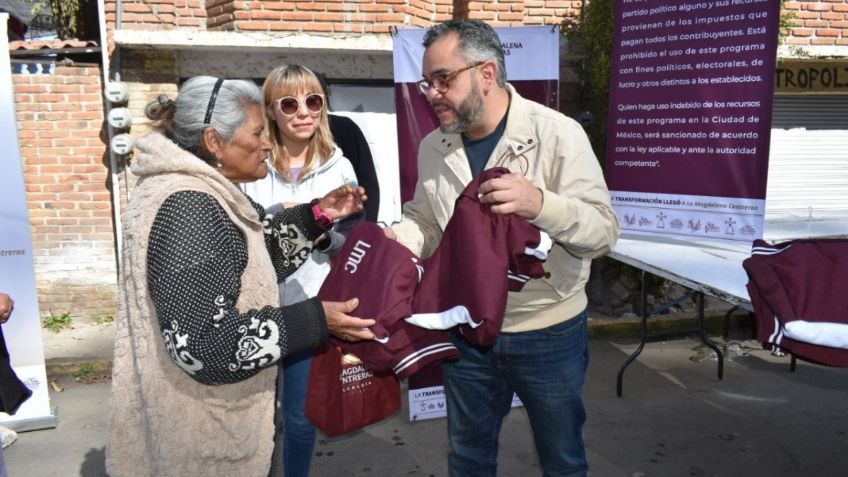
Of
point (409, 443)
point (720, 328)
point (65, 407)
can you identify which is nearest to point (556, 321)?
point (409, 443)

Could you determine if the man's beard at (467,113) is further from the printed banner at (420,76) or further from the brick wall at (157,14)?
the brick wall at (157,14)

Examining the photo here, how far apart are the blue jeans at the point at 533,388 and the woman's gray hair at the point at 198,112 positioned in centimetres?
127

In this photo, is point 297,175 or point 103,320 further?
point 103,320

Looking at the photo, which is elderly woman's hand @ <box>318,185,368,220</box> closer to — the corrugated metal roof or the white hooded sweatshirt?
the white hooded sweatshirt

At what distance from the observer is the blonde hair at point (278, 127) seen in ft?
10.8

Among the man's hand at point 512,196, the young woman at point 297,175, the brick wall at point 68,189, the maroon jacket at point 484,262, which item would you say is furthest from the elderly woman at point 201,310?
the brick wall at point 68,189

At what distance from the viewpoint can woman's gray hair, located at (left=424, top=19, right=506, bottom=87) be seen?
96.4 inches

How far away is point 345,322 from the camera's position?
6.97ft

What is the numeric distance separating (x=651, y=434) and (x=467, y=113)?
310 cm

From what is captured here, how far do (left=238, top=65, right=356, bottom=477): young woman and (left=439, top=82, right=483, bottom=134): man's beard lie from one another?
0.97m

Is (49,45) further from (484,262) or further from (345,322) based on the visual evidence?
(484,262)

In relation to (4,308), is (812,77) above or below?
above

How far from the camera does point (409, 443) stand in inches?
178

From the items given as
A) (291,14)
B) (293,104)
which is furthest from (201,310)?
(291,14)
